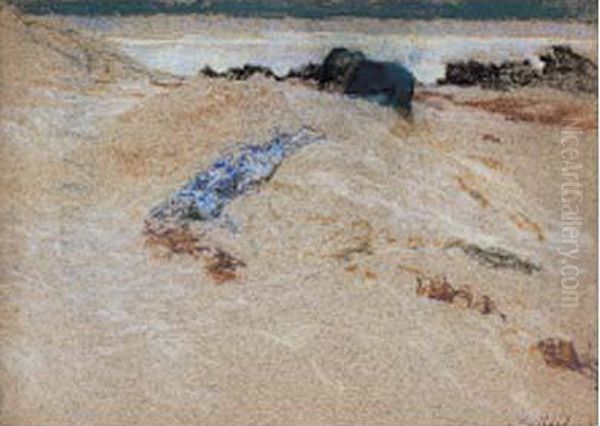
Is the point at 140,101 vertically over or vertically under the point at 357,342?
over

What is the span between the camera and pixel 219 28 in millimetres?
1988

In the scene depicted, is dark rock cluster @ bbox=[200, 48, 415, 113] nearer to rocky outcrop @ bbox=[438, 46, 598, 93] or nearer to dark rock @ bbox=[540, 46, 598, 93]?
rocky outcrop @ bbox=[438, 46, 598, 93]

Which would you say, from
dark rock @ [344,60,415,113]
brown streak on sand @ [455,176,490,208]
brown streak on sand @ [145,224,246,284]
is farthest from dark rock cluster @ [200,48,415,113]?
brown streak on sand @ [145,224,246,284]

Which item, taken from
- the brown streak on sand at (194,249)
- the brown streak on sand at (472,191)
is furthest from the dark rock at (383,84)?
the brown streak on sand at (194,249)

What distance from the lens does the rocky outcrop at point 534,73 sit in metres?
1.97

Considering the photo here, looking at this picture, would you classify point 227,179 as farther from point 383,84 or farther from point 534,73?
point 534,73

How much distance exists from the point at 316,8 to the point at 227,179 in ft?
0.93

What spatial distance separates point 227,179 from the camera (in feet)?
6.49

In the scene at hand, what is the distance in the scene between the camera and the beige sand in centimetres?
195

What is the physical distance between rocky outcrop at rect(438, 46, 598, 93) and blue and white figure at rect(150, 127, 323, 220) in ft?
0.75

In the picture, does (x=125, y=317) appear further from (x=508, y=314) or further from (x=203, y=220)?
(x=508, y=314)

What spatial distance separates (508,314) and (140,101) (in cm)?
62

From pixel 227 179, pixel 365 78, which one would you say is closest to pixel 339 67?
pixel 365 78

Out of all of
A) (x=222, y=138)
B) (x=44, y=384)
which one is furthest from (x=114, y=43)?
(x=44, y=384)
